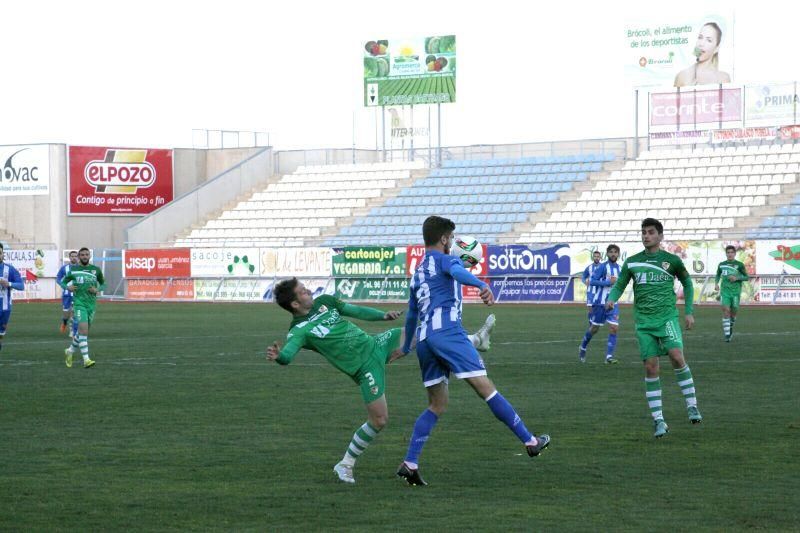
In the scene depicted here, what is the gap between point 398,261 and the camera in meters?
53.5

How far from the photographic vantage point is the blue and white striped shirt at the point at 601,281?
2464 cm

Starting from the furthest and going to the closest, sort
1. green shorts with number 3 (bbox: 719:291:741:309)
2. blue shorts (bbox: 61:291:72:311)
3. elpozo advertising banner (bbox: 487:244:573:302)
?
elpozo advertising banner (bbox: 487:244:573:302), blue shorts (bbox: 61:291:72:311), green shorts with number 3 (bbox: 719:291:741:309)

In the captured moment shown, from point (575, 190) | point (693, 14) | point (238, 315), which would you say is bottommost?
point (238, 315)

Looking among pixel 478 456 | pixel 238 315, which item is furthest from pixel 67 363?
pixel 238 315

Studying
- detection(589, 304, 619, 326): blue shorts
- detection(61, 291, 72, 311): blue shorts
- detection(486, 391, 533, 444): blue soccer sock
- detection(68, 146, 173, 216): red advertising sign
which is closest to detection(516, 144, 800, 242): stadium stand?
detection(68, 146, 173, 216): red advertising sign

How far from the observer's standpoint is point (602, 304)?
79.7ft

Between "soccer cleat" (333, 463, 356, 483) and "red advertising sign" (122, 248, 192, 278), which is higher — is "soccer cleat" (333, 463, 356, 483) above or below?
above

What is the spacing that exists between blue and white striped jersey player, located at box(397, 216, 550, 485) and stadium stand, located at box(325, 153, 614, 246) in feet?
148

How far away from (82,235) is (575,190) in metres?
24.7

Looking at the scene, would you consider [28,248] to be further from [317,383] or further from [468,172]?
[317,383]

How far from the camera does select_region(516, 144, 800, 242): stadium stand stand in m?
52.3

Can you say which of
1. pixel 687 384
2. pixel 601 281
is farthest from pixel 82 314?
pixel 687 384

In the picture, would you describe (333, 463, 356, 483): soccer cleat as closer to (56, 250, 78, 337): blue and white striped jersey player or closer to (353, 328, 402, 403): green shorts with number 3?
(353, 328, 402, 403): green shorts with number 3

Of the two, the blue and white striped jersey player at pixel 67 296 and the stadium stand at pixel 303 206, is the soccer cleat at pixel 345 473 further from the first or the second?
the stadium stand at pixel 303 206
